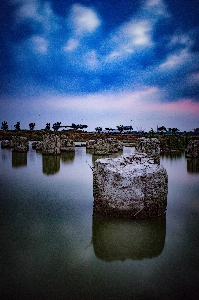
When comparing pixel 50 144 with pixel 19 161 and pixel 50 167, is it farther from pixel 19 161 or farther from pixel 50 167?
pixel 50 167

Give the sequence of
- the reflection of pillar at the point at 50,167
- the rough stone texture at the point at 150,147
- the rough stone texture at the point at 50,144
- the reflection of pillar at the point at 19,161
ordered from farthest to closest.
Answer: the rough stone texture at the point at 50,144 < the rough stone texture at the point at 150,147 < the reflection of pillar at the point at 19,161 < the reflection of pillar at the point at 50,167

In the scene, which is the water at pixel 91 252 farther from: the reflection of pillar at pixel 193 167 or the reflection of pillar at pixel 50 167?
the reflection of pillar at pixel 193 167

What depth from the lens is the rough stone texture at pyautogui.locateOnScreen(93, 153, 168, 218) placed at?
382cm

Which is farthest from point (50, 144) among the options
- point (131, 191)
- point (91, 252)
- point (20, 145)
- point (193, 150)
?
point (91, 252)

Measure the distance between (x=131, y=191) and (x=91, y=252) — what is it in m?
1.32

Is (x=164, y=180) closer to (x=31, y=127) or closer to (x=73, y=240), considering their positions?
(x=73, y=240)

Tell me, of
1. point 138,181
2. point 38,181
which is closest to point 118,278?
point 138,181

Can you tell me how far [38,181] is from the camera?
22.0ft

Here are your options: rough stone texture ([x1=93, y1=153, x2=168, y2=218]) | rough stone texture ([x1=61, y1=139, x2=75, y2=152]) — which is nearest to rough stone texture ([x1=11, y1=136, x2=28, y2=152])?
rough stone texture ([x1=61, y1=139, x2=75, y2=152])

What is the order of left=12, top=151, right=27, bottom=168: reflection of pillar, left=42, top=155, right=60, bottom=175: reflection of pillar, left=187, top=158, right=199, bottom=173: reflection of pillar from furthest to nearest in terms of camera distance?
1. left=12, top=151, right=27, bottom=168: reflection of pillar
2. left=187, top=158, right=199, bottom=173: reflection of pillar
3. left=42, top=155, right=60, bottom=175: reflection of pillar

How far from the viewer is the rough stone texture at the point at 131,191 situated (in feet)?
12.5

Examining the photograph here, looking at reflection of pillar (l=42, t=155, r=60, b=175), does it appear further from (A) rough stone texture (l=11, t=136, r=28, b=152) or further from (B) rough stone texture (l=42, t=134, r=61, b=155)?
(A) rough stone texture (l=11, t=136, r=28, b=152)

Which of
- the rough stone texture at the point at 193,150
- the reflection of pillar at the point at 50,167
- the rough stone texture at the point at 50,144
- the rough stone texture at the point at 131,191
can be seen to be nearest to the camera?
the rough stone texture at the point at 131,191

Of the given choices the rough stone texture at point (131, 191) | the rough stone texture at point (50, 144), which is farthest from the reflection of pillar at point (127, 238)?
the rough stone texture at point (50, 144)
